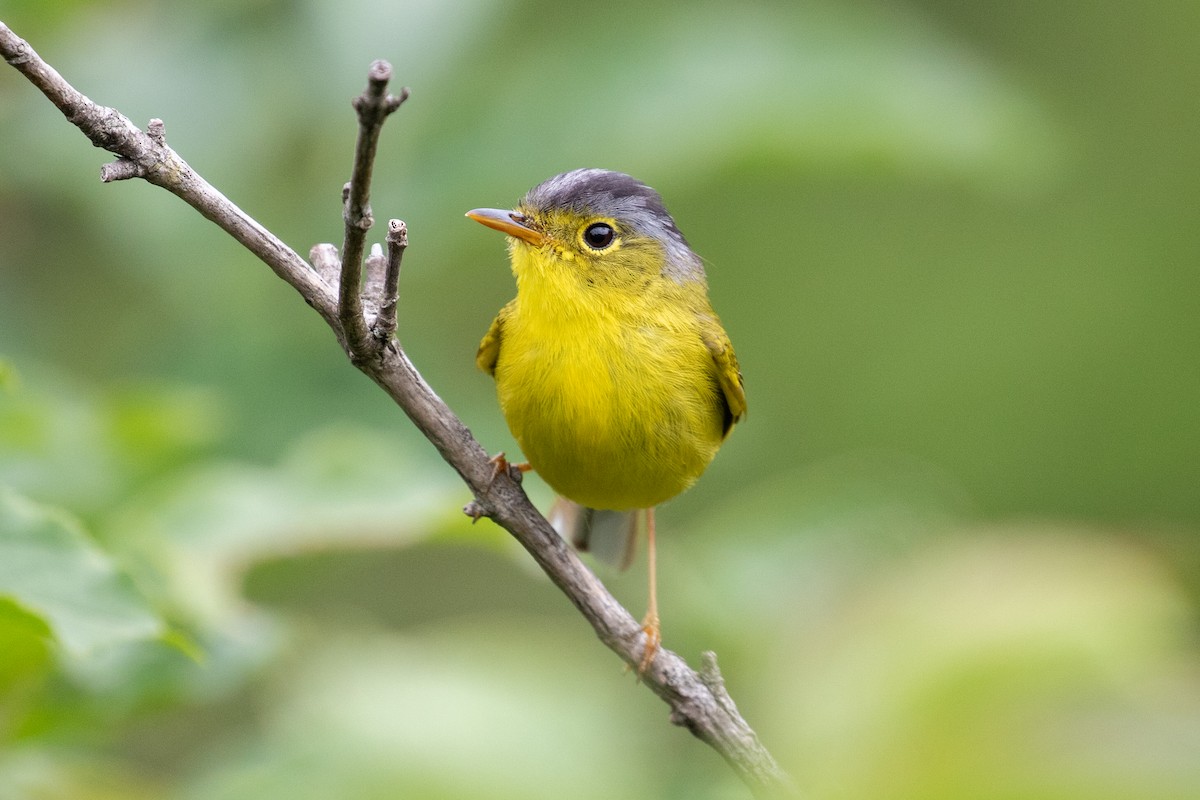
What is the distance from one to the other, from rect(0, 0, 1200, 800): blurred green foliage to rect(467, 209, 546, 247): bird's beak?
25 cm

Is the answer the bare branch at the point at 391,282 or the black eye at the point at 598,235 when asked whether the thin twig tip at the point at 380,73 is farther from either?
the black eye at the point at 598,235

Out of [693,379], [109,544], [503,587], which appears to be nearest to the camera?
[109,544]

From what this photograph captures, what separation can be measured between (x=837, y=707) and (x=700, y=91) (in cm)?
300

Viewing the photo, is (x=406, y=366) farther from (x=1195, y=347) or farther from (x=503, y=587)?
(x=1195, y=347)

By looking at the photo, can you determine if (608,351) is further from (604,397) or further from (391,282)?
(391,282)

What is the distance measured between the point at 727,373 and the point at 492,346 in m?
0.69

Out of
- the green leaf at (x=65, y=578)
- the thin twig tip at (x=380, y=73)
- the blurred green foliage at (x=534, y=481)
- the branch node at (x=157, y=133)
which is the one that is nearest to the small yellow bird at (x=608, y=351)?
Result: the blurred green foliage at (x=534, y=481)

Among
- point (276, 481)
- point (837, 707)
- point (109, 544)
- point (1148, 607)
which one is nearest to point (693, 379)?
point (276, 481)

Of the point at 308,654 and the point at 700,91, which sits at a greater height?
the point at 700,91

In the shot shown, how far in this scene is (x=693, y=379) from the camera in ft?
12.4

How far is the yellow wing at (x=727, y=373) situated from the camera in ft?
12.8

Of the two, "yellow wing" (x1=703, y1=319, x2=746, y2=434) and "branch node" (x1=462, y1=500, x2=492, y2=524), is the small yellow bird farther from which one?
"branch node" (x1=462, y1=500, x2=492, y2=524)

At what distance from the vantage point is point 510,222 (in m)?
3.60

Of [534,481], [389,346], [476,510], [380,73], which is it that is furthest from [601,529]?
[380,73]
